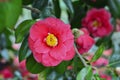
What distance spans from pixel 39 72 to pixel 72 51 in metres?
0.14

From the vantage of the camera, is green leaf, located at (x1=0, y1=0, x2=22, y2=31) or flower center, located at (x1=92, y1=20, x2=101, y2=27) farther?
flower center, located at (x1=92, y1=20, x2=101, y2=27)

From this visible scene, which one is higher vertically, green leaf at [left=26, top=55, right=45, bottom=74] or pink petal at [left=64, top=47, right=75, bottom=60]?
pink petal at [left=64, top=47, right=75, bottom=60]

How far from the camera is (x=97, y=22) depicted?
55.4 inches

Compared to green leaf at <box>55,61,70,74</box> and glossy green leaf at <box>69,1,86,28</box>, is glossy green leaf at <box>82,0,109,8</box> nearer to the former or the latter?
glossy green leaf at <box>69,1,86,28</box>

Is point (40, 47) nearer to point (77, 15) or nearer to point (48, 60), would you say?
point (48, 60)

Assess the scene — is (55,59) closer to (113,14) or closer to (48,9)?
(48,9)

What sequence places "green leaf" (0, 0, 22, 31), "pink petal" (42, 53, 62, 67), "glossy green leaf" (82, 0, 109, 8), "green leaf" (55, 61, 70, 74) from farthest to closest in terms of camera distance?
"glossy green leaf" (82, 0, 109, 8) < "green leaf" (55, 61, 70, 74) < "pink petal" (42, 53, 62, 67) < "green leaf" (0, 0, 22, 31)

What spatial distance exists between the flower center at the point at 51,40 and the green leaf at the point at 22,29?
7 cm

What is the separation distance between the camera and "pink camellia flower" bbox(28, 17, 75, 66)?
32.1 inches

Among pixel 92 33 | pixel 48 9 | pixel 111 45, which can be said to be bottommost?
pixel 111 45

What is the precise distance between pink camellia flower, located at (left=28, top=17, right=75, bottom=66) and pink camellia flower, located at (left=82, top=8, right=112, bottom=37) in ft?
1.68

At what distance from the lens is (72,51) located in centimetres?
85

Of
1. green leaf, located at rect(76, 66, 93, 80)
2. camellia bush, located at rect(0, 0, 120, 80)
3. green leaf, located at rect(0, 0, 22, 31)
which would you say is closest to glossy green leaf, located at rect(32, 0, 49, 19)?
camellia bush, located at rect(0, 0, 120, 80)

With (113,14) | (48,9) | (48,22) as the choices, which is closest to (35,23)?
(48,22)
